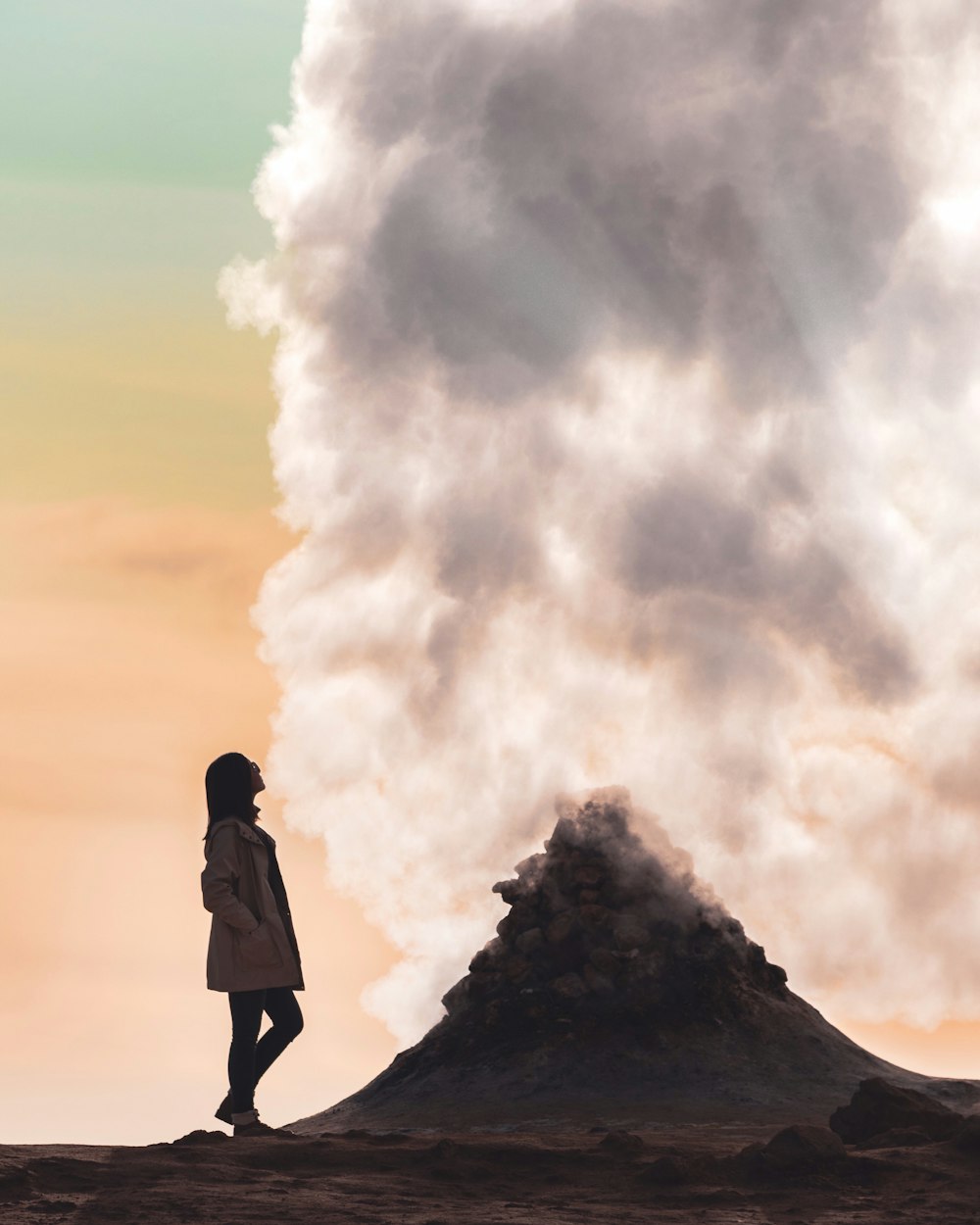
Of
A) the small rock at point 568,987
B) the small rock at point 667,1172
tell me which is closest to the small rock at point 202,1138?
the small rock at point 667,1172

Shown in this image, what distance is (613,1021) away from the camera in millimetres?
18500

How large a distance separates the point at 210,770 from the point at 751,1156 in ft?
Result: 17.0

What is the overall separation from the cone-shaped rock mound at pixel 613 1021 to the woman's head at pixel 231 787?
4923 millimetres

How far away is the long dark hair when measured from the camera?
12953 mm

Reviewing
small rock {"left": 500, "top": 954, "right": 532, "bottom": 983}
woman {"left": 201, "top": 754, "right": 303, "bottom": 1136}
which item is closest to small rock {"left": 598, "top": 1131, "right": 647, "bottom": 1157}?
woman {"left": 201, "top": 754, "right": 303, "bottom": 1136}

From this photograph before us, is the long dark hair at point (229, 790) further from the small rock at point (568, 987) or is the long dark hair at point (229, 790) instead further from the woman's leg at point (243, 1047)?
the small rock at point (568, 987)

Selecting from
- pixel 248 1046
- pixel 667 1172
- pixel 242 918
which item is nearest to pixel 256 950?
pixel 242 918

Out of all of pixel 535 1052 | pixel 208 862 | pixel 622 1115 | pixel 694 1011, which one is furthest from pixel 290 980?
pixel 694 1011

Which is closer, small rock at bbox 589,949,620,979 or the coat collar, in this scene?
the coat collar

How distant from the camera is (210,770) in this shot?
515 inches

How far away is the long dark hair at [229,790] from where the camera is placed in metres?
13.0

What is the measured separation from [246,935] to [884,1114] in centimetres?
517

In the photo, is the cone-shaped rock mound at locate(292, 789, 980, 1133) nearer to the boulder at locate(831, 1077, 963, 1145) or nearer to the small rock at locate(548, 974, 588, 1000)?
the small rock at locate(548, 974, 588, 1000)

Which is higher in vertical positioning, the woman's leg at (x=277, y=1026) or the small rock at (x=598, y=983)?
the small rock at (x=598, y=983)
